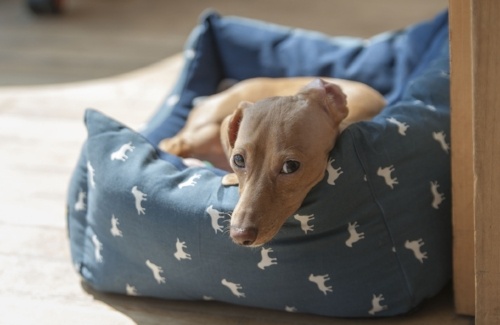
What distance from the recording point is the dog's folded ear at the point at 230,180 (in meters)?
1.72

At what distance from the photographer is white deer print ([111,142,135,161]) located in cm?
184

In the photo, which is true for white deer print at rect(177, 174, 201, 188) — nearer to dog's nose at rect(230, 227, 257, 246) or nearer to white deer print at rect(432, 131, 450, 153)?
dog's nose at rect(230, 227, 257, 246)

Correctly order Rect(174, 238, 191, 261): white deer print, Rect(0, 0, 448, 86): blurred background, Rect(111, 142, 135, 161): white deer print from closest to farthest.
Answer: Rect(174, 238, 191, 261): white deer print → Rect(111, 142, 135, 161): white deer print → Rect(0, 0, 448, 86): blurred background

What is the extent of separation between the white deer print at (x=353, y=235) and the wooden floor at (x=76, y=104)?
184 millimetres

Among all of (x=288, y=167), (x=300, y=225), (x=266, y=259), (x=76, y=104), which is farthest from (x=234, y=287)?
(x=76, y=104)

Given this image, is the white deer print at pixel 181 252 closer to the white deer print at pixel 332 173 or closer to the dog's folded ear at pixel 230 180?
the dog's folded ear at pixel 230 180

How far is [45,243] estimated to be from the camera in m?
2.12

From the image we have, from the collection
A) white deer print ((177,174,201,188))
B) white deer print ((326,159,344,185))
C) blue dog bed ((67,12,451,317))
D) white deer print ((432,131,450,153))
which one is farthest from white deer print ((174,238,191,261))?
white deer print ((432,131,450,153))

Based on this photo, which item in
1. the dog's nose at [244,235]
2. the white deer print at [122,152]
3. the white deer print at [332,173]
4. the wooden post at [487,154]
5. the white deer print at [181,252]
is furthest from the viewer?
the white deer print at [122,152]

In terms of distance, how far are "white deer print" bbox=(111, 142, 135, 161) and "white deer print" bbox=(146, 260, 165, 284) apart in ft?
0.72

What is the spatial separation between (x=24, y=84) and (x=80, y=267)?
128cm

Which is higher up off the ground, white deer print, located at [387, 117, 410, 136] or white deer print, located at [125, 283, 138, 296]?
white deer print, located at [387, 117, 410, 136]

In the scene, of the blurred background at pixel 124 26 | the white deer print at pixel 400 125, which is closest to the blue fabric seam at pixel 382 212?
the white deer print at pixel 400 125

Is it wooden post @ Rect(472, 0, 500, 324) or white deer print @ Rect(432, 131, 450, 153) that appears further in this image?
white deer print @ Rect(432, 131, 450, 153)
